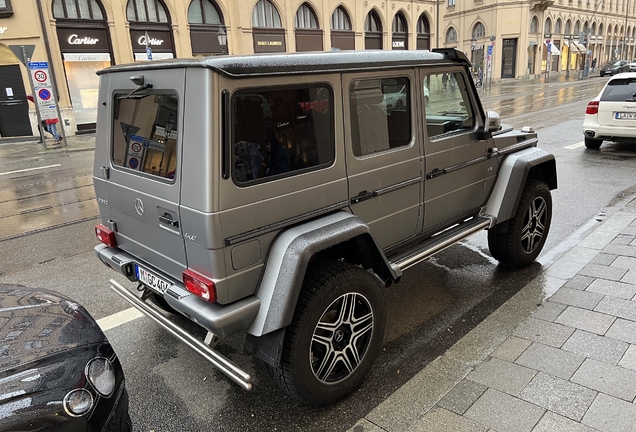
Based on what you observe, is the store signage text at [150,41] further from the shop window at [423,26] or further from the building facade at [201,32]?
the shop window at [423,26]

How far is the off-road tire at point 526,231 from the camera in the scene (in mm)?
4547

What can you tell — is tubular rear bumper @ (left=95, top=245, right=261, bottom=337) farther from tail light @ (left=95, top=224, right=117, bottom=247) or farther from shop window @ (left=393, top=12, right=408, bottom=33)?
shop window @ (left=393, top=12, right=408, bottom=33)

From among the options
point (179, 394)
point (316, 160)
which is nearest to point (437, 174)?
point (316, 160)

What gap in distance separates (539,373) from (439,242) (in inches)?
48.8

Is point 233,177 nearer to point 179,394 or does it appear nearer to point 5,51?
point 179,394

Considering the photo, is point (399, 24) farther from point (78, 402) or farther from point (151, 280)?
point (78, 402)

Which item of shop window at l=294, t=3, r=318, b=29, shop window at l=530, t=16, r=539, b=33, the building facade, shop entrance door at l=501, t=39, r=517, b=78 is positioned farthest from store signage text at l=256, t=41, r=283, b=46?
shop window at l=530, t=16, r=539, b=33

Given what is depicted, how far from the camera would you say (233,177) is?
2566mm

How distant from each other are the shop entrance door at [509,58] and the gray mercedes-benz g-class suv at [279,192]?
53.7 metres

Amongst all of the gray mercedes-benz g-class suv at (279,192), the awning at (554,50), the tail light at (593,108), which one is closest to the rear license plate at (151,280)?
the gray mercedes-benz g-class suv at (279,192)

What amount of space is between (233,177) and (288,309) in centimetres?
79

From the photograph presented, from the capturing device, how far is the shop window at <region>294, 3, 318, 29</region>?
31.2 m

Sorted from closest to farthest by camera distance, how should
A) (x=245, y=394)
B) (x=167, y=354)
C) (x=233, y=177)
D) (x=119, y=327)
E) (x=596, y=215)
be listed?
(x=233, y=177)
(x=245, y=394)
(x=167, y=354)
(x=119, y=327)
(x=596, y=215)

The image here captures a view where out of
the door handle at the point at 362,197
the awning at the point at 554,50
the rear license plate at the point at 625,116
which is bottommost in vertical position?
the rear license plate at the point at 625,116
